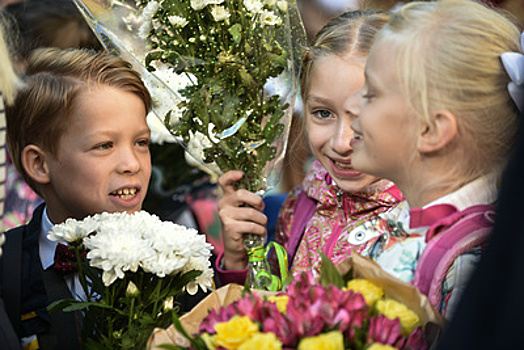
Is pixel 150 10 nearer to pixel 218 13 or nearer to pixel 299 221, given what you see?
pixel 218 13

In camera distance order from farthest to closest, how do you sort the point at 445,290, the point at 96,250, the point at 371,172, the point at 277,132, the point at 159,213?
the point at 159,213
the point at 277,132
the point at 96,250
the point at 371,172
the point at 445,290

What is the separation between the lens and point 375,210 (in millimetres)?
2189

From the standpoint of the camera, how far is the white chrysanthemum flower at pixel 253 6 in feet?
6.39

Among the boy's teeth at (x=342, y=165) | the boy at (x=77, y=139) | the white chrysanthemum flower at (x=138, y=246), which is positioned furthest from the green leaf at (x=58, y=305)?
the boy's teeth at (x=342, y=165)

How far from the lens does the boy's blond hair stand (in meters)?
2.25

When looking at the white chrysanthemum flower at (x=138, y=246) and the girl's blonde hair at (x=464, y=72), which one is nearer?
the girl's blonde hair at (x=464, y=72)

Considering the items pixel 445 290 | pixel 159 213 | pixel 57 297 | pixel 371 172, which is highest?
pixel 371 172

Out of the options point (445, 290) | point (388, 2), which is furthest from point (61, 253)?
point (388, 2)

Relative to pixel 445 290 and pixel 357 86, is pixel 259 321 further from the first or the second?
pixel 357 86

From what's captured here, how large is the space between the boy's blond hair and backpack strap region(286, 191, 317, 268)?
677mm

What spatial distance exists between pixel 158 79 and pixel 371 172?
2.86 ft

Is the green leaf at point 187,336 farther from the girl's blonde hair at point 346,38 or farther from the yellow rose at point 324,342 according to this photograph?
the girl's blonde hair at point 346,38

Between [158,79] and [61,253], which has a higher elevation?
[158,79]

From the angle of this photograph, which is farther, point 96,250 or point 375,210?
point 375,210
